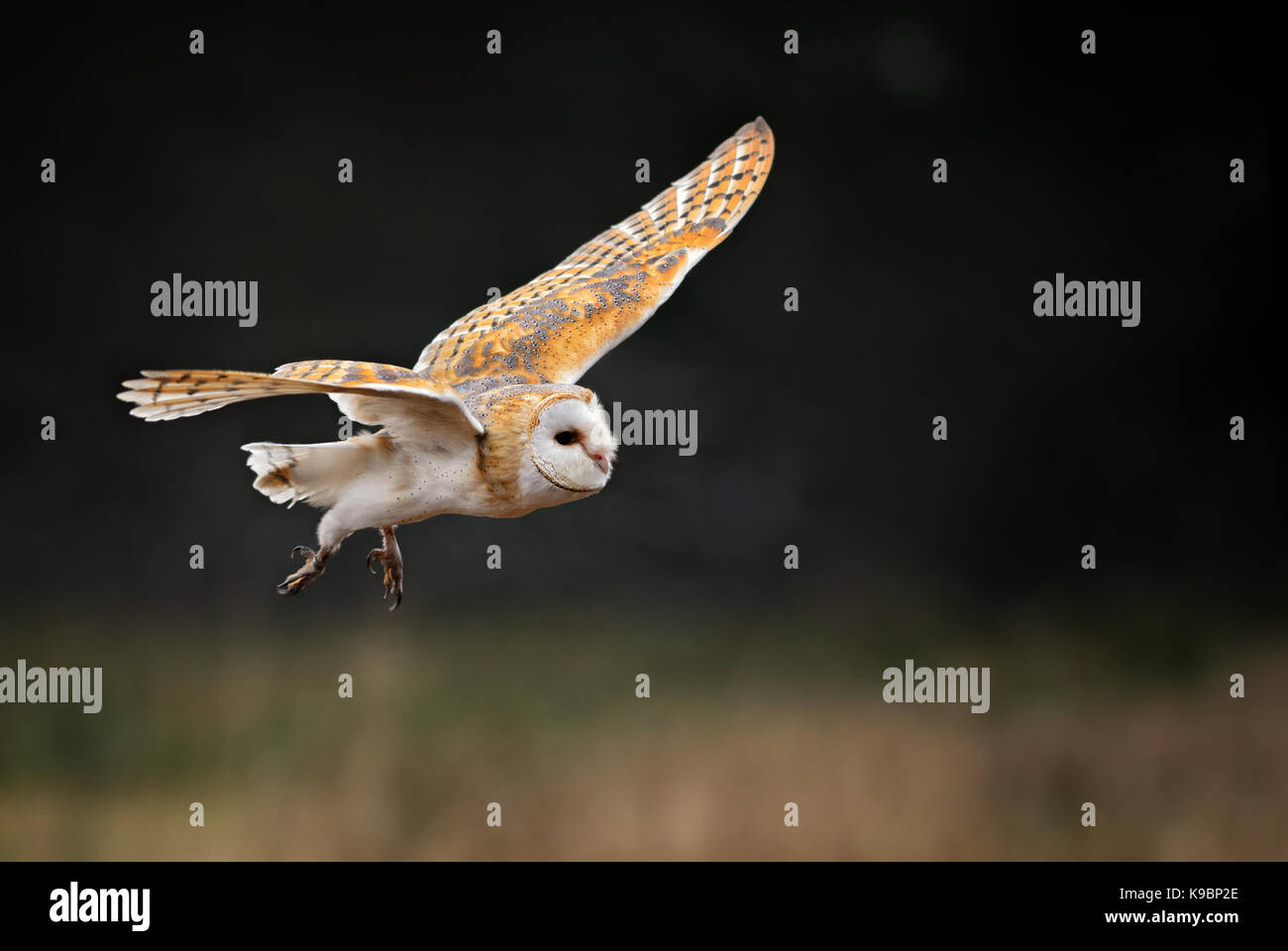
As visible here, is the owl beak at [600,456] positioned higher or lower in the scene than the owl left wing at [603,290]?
lower

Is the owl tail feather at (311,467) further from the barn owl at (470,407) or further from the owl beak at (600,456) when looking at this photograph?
the owl beak at (600,456)

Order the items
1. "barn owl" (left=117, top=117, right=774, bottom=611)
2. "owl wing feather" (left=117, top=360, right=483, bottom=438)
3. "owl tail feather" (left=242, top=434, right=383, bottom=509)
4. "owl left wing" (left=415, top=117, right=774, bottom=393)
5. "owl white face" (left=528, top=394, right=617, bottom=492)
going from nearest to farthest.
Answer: "owl wing feather" (left=117, top=360, right=483, bottom=438) < "barn owl" (left=117, top=117, right=774, bottom=611) < "owl white face" (left=528, top=394, right=617, bottom=492) < "owl tail feather" (left=242, top=434, right=383, bottom=509) < "owl left wing" (left=415, top=117, right=774, bottom=393)

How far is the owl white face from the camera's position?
2.84m

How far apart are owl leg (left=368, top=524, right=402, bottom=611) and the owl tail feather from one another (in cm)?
30

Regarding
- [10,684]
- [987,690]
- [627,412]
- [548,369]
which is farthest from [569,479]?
[987,690]

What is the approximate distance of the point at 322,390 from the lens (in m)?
2.59

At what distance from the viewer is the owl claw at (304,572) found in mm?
3094

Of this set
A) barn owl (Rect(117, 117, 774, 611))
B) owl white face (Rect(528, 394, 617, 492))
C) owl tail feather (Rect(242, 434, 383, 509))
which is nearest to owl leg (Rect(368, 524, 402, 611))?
Result: barn owl (Rect(117, 117, 774, 611))

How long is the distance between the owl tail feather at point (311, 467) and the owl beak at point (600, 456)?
0.47 m

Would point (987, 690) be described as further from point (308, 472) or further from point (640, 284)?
point (308, 472)

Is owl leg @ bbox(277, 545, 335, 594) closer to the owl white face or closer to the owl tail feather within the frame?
the owl tail feather

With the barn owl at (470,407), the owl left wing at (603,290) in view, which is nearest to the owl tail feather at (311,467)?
the barn owl at (470,407)

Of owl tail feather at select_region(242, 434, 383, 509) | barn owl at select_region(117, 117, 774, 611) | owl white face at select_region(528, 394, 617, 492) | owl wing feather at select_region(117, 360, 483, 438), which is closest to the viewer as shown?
owl wing feather at select_region(117, 360, 483, 438)

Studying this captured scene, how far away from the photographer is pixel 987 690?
17.7 feet
